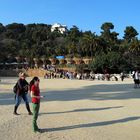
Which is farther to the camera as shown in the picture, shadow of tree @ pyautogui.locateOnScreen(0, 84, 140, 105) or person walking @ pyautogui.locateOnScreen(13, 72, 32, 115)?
shadow of tree @ pyautogui.locateOnScreen(0, 84, 140, 105)

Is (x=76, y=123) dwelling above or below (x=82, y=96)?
below

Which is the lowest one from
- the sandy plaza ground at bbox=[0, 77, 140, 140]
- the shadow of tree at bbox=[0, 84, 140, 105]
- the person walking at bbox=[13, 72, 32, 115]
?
the sandy plaza ground at bbox=[0, 77, 140, 140]

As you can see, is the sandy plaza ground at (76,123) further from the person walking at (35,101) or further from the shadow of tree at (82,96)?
the shadow of tree at (82,96)

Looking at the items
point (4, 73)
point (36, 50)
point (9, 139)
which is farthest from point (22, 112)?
point (36, 50)

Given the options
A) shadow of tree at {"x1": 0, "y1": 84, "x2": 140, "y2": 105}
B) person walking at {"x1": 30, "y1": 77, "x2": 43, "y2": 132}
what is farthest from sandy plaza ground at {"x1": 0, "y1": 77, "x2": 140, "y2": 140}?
shadow of tree at {"x1": 0, "y1": 84, "x2": 140, "y2": 105}

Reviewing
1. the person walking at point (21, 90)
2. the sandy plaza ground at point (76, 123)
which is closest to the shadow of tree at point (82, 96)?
the sandy plaza ground at point (76, 123)

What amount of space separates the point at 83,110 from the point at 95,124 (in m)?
3.25

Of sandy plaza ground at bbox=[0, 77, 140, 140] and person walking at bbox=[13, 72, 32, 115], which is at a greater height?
person walking at bbox=[13, 72, 32, 115]

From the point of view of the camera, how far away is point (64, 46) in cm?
10900

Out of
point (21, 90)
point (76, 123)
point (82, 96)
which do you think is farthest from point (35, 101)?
point (82, 96)

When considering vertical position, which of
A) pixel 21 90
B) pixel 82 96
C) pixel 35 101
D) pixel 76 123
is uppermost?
pixel 21 90

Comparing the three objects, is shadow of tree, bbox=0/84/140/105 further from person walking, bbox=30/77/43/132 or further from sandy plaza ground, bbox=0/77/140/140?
person walking, bbox=30/77/43/132

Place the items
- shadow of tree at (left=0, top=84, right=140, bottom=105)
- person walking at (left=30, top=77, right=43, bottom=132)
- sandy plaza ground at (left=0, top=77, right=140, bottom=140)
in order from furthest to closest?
shadow of tree at (left=0, top=84, right=140, bottom=105) → person walking at (left=30, top=77, right=43, bottom=132) → sandy plaza ground at (left=0, top=77, right=140, bottom=140)

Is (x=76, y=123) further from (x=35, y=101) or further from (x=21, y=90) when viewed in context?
(x=21, y=90)
